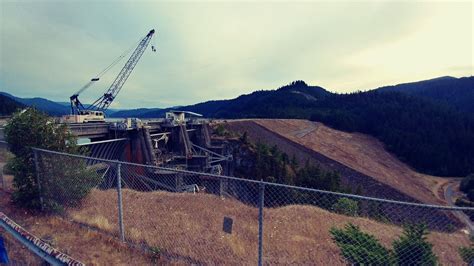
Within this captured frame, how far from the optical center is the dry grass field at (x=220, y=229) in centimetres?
672

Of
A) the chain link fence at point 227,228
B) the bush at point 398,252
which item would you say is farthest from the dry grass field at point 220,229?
the bush at point 398,252

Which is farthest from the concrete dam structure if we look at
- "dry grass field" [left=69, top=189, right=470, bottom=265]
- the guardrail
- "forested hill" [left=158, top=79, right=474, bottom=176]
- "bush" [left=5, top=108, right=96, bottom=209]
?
"forested hill" [left=158, top=79, right=474, bottom=176]

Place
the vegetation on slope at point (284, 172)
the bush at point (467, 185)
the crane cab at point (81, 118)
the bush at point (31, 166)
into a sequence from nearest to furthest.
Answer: the bush at point (31, 166)
the crane cab at point (81, 118)
the vegetation on slope at point (284, 172)
the bush at point (467, 185)

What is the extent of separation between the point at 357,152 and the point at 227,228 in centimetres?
7167

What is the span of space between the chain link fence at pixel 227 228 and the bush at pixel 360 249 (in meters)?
0.02

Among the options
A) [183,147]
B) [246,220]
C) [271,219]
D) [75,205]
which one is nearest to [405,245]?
[271,219]

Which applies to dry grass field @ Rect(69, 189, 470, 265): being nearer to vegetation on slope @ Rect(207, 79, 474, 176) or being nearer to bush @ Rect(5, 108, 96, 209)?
bush @ Rect(5, 108, 96, 209)

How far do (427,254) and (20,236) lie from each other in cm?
756

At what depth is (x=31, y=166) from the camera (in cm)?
825

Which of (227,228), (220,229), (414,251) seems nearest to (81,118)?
(220,229)

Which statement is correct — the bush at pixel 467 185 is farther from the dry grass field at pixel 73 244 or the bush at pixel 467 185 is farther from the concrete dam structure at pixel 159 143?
the dry grass field at pixel 73 244

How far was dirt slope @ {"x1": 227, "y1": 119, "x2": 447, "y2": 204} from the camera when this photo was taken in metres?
52.7

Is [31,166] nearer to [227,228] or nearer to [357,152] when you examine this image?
[227,228]

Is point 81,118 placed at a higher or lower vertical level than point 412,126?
higher
